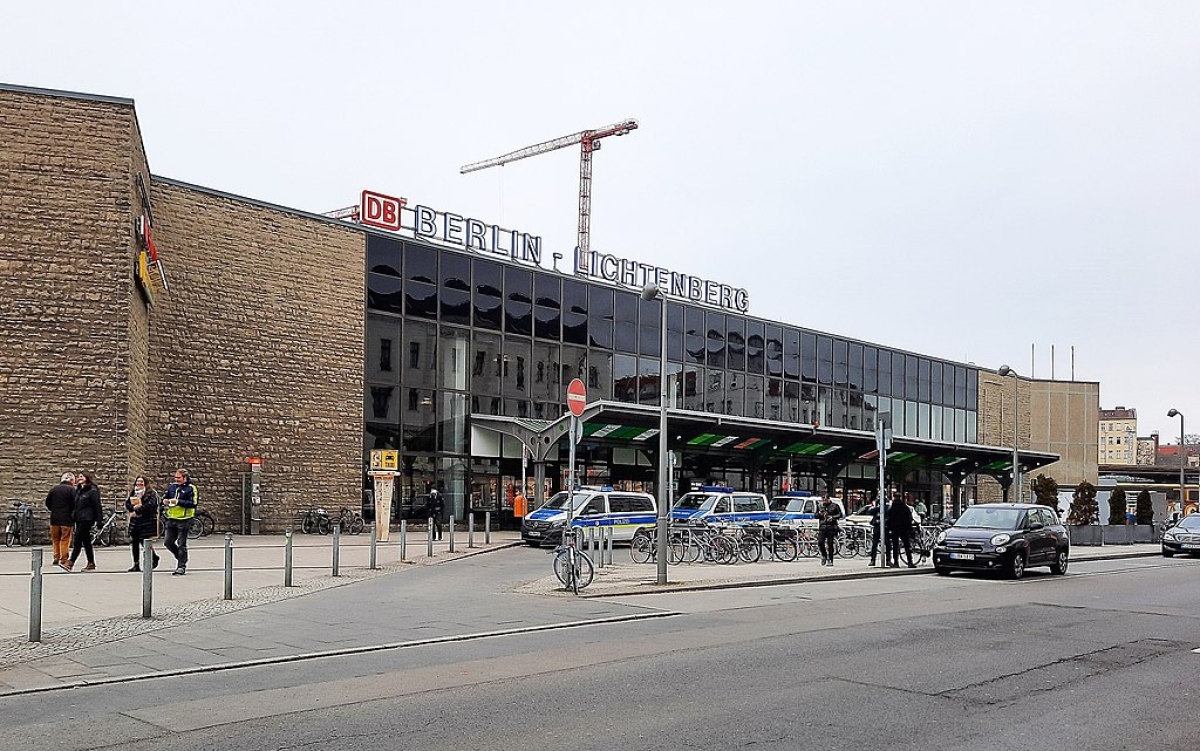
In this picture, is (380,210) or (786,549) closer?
(786,549)

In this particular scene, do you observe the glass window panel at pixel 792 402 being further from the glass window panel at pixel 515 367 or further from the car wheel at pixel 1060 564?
the car wheel at pixel 1060 564

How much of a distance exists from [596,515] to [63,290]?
14.6 m

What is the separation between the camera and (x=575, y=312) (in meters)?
44.6

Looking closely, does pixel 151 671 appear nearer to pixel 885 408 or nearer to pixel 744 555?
pixel 744 555

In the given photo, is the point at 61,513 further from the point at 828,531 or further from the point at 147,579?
the point at 828,531

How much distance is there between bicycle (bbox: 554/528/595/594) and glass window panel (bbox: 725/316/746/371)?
109 feet

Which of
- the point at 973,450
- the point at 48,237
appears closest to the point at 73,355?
the point at 48,237

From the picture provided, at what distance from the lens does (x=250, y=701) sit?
29.0 ft

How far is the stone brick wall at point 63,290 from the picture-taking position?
26047 millimetres

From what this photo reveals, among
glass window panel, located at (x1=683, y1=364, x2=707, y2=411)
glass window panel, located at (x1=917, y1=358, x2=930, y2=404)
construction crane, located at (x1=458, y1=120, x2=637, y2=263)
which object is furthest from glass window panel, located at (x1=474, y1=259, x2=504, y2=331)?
construction crane, located at (x1=458, y1=120, x2=637, y2=263)

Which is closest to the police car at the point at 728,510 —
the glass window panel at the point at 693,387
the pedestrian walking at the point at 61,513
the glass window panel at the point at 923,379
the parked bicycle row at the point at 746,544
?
the parked bicycle row at the point at 746,544

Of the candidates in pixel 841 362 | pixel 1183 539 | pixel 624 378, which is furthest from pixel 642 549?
pixel 841 362

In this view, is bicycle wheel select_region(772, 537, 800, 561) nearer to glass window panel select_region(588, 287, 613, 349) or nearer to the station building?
the station building

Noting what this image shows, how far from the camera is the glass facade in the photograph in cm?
3847
